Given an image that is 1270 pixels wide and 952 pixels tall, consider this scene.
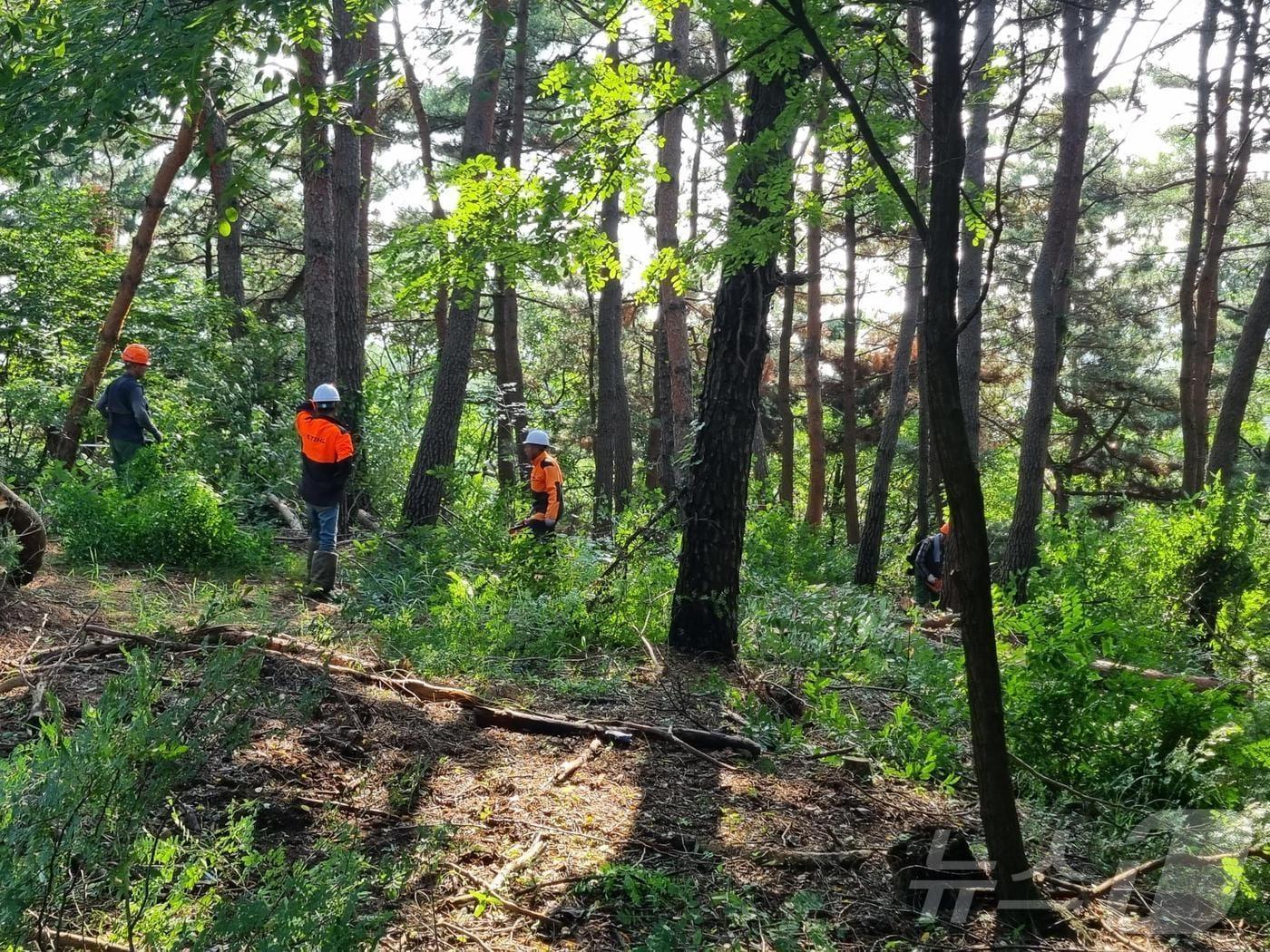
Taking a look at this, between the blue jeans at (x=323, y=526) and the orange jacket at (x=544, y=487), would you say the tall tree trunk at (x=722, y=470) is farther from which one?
the blue jeans at (x=323, y=526)

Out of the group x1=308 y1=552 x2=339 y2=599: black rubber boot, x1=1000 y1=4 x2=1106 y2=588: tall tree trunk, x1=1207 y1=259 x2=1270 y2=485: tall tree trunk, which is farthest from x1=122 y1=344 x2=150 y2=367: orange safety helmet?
x1=1207 y1=259 x2=1270 y2=485: tall tree trunk

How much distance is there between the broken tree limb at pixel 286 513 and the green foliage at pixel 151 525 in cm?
199

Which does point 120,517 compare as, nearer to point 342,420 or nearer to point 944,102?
point 342,420

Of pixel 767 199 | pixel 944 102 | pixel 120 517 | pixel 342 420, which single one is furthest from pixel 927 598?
pixel 944 102

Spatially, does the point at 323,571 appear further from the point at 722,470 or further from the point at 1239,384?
the point at 1239,384

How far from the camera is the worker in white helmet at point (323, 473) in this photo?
26.8 ft

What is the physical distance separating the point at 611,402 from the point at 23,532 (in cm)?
1237

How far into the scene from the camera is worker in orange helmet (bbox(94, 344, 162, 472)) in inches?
376

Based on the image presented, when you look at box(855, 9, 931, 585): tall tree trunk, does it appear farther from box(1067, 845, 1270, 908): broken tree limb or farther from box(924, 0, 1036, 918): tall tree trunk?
box(924, 0, 1036, 918): tall tree trunk

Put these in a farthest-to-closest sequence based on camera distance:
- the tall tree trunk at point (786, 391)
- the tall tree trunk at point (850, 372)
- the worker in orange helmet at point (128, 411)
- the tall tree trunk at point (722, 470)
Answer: the tall tree trunk at point (786, 391), the tall tree trunk at point (850, 372), the worker in orange helmet at point (128, 411), the tall tree trunk at point (722, 470)

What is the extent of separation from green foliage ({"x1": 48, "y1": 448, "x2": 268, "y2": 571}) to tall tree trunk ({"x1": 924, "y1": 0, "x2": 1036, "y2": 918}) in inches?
287

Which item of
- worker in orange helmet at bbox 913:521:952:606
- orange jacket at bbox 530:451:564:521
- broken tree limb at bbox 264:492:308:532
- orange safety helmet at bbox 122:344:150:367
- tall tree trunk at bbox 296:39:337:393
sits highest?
tall tree trunk at bbox 296:39:337:393

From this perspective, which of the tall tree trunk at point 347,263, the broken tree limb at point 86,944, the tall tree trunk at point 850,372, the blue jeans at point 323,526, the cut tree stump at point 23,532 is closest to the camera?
the broken tree limb at point 86,944

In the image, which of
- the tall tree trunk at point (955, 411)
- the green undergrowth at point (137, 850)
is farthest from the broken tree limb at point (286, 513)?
the tall tree trunk at point (955, 411)
